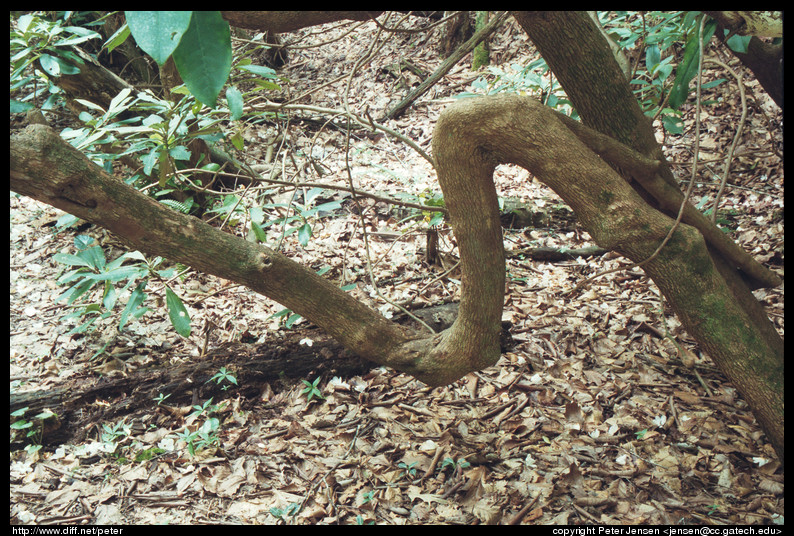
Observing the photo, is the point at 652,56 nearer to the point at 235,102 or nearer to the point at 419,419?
the point at 235,102

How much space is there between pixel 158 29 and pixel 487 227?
144 centimetres

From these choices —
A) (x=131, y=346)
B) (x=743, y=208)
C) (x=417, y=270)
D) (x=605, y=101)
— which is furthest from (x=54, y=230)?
(x=743, y=208)

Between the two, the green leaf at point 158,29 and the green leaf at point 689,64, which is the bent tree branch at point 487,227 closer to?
the green leaf at point 689,64

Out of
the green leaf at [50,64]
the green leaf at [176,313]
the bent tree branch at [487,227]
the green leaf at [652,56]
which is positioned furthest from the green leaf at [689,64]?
the green leaf at [50,64]

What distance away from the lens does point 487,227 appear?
196cm

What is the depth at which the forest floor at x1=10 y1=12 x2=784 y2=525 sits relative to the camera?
2.02 metres

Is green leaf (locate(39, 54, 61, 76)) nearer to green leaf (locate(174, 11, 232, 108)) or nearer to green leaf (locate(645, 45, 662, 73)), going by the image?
green leaf (locate(174, 11, 232, 108))

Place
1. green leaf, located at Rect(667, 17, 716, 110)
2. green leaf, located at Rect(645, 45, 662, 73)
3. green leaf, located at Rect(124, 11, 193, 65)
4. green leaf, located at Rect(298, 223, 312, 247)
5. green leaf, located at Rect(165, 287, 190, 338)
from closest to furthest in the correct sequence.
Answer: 1. green leaf, located at Rect(124, 11, 193, 65)
2. green leaf, located at Rect(667, 17, 716, 110)
3. green leaf, located at Rect(165, 287, 190, 338)
4. green leaf, located at Rect(645, 45, 662, 73)
5. green leaf, located at Rect(298, 223, 312, 247)

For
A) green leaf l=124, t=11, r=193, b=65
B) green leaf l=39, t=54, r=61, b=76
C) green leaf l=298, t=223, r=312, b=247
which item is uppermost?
green leaf l=39, t=54, r=61, b=76

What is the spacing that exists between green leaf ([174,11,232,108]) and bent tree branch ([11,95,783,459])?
1159 mm

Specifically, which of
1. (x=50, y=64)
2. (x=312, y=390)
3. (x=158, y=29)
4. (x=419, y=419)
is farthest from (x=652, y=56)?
(x=50, y=64)

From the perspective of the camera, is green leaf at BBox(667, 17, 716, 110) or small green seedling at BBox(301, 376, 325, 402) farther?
small green seedling at BBox(301, 376, 325, 402)

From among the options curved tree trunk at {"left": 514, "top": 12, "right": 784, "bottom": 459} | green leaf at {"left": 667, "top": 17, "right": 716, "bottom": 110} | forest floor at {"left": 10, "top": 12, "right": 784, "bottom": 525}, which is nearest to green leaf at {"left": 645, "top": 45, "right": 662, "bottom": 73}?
green leaf at {"left": 667, "top": 17, "right": 716, "bottom": 110}

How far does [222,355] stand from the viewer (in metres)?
2.71
